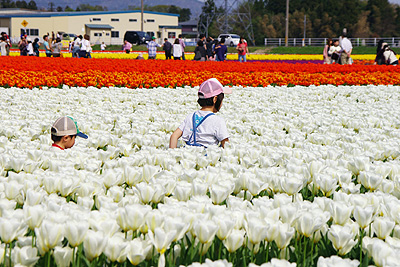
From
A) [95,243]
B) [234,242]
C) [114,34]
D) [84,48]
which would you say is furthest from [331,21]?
[95,243]

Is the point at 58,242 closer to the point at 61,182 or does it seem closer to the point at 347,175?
the point at 61,182

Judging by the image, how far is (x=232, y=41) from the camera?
52719 mm

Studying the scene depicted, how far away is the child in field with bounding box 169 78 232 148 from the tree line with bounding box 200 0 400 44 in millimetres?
65122

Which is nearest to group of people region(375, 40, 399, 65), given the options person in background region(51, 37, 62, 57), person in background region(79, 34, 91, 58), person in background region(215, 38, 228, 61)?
person in background region(215, 38, 228, 61)

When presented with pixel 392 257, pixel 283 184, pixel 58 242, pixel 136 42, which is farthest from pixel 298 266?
pixel 136 42

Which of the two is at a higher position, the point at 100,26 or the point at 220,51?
the point at 100,26

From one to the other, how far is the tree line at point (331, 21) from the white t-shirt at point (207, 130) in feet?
214

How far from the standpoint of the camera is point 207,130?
4.98 metres

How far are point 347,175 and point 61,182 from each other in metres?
Result: 1.74

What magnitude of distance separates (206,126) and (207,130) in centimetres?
4

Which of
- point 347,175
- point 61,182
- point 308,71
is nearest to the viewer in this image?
point 61,182

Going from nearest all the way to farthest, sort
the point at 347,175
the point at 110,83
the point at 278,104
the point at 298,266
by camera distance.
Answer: the point at 298,266 → the point at 347,175 → the point at 278,104 → the point at 110,83

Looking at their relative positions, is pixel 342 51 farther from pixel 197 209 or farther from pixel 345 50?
pixel 197 209

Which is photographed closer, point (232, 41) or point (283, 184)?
point (283, 184)
